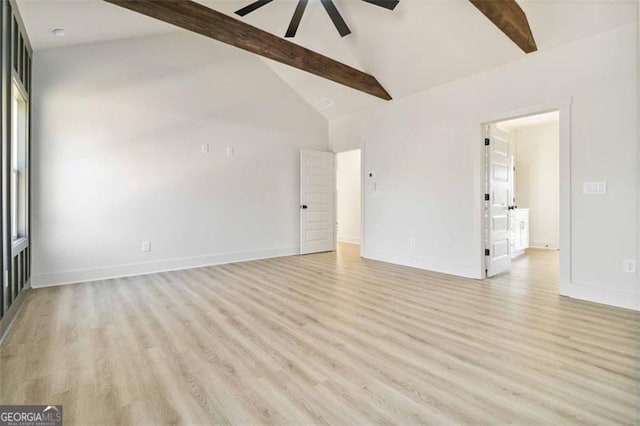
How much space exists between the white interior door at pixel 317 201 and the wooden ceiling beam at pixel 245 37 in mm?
1825

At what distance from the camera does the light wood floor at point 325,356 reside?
1.59 meters

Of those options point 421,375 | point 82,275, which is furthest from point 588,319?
point 82,275

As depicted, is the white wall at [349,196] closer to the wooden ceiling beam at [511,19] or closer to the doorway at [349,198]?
the doorway at [349,198]

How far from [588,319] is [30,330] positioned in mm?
4706

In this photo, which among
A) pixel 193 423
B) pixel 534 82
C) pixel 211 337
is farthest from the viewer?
pixel 534 82

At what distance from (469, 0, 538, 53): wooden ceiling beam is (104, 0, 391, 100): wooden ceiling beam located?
2047 millimetres

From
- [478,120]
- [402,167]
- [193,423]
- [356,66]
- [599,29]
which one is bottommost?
[193,423]

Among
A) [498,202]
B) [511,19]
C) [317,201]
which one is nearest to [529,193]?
[498,202]

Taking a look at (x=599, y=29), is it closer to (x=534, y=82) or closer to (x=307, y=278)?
(x=534, y=82)

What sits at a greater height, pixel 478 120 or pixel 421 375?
pixel 478 120

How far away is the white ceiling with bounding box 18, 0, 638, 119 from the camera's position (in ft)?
10.1

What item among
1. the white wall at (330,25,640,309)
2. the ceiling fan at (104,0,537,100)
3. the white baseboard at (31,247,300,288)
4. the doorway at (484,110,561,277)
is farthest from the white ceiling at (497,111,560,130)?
the white baseboard at (31,247,300,288)

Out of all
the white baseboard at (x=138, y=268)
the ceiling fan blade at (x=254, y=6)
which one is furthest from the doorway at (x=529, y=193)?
the white baseboard at (x=138, y=268)

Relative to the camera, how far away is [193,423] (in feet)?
4.91
